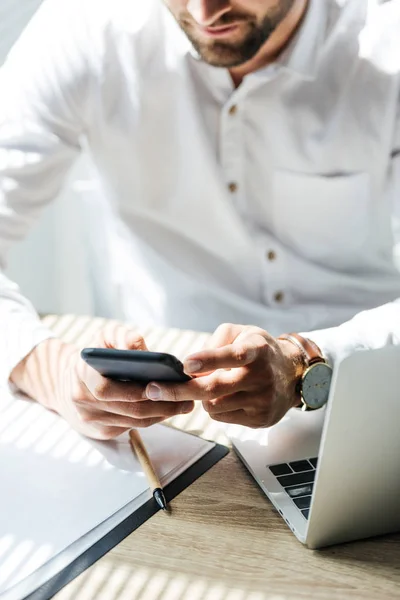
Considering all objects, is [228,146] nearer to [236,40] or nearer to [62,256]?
[236,40]

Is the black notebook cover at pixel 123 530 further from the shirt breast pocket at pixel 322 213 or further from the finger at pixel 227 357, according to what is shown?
the shirt breast pocket at pixel 322 213

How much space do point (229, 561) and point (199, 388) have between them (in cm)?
20

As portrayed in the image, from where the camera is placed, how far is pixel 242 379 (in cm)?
100

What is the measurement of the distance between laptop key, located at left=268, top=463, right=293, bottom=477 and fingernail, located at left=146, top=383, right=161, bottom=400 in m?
0.17

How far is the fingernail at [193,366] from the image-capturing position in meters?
0.95

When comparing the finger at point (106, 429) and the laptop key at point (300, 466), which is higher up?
the finger at point (106, 429)

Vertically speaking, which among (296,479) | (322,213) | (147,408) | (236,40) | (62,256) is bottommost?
(62,256)

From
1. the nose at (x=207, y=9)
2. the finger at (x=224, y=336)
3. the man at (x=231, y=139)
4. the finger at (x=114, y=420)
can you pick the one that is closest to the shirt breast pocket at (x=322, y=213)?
the man at (x=231, y=139)

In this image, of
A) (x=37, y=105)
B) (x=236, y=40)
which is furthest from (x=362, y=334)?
(x=37, y=105)

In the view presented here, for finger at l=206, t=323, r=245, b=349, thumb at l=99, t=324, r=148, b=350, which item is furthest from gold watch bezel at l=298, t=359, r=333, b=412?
thumb at l=99, t=324, r=148, b=350

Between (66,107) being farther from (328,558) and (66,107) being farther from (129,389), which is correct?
(328,558)

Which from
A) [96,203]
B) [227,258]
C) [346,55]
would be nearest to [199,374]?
[227,258]

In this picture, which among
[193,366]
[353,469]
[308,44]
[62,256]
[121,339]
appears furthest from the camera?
[62,256]

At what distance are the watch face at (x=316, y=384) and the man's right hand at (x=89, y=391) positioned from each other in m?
0.16
